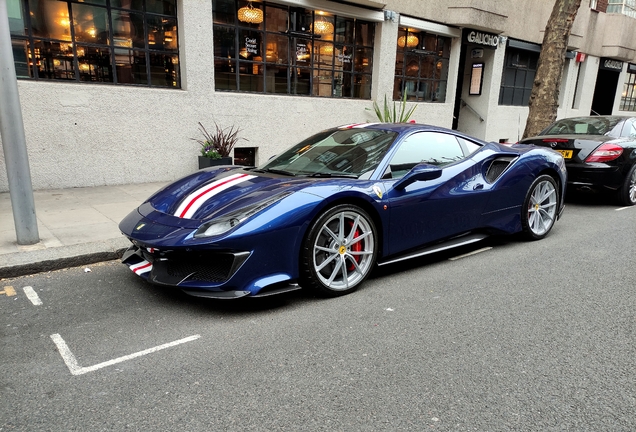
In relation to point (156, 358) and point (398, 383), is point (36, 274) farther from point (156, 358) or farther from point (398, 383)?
point (398, 383)

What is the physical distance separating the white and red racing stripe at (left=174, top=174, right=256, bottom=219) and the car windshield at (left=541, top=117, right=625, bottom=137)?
6.49 metres

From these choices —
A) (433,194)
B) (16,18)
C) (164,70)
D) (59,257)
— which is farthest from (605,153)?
(16,18)

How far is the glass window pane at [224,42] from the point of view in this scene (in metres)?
9.49

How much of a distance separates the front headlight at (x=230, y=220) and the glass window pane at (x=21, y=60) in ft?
19.7

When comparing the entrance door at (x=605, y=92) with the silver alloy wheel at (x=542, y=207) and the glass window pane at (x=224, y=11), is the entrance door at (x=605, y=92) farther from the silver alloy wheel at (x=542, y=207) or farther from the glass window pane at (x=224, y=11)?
the silver alloy wheel at (x=542, y=207)

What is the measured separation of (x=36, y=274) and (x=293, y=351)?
9.23 ft

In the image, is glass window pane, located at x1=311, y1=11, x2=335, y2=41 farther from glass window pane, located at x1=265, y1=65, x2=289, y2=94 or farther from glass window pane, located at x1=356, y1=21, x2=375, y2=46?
glass window pane, located at x1=265, y1=65, x2=289, y2=94

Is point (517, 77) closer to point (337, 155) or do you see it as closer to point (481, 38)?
point (481, 38)

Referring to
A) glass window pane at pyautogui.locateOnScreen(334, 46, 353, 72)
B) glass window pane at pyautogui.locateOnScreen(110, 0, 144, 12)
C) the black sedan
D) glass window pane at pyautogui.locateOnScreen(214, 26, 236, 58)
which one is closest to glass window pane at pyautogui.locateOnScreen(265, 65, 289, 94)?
glass window pane at pyautogui.locateOnScreen(214, 26, 236, 58)

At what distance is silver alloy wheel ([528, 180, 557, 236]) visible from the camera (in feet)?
18.2

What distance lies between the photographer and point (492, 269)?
15.4 feet

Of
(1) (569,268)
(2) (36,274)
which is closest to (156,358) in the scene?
(2) (36,274)

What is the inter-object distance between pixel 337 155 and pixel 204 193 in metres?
1.33

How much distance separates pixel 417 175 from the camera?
4.21m
